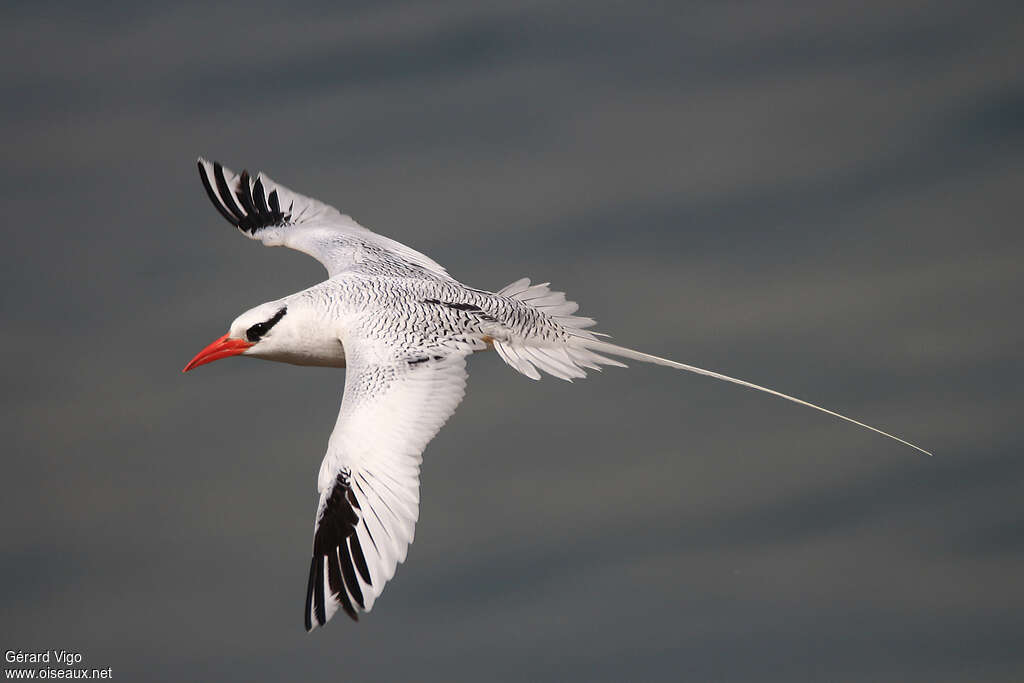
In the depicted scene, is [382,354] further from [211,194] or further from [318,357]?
[211,194]

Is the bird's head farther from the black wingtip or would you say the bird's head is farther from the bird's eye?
the black wingtip

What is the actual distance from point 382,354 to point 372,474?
3.36 ft

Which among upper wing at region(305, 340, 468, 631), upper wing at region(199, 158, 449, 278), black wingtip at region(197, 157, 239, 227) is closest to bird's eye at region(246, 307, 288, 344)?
upper wing at region(305, 340, 468, 631)

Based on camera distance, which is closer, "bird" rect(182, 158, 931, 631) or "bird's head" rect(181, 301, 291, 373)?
"bird" rect(182, 158, 931, 631)

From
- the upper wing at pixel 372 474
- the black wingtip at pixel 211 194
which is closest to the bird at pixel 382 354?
the upper wing at pixel 372 474

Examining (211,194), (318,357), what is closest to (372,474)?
(318,357)

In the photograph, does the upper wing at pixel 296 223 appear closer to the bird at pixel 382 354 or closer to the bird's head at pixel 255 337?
the bird at pixel 382 354

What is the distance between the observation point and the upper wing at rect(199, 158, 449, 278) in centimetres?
1162

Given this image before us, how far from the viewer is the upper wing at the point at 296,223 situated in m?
11.6

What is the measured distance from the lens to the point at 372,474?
8836 millimetres

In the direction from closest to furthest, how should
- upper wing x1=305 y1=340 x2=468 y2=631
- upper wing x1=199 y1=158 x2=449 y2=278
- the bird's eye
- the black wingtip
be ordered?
upper wing x1=305 y1=340 x2=468 y2=631, the bird's eye, upper wing x1=199 y1=158 x2=449 y2=278, the black wingtip

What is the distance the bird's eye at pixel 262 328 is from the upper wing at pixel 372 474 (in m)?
0.88

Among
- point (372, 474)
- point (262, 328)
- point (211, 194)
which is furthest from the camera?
point (211, 194)

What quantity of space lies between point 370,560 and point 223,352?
2.62 m
